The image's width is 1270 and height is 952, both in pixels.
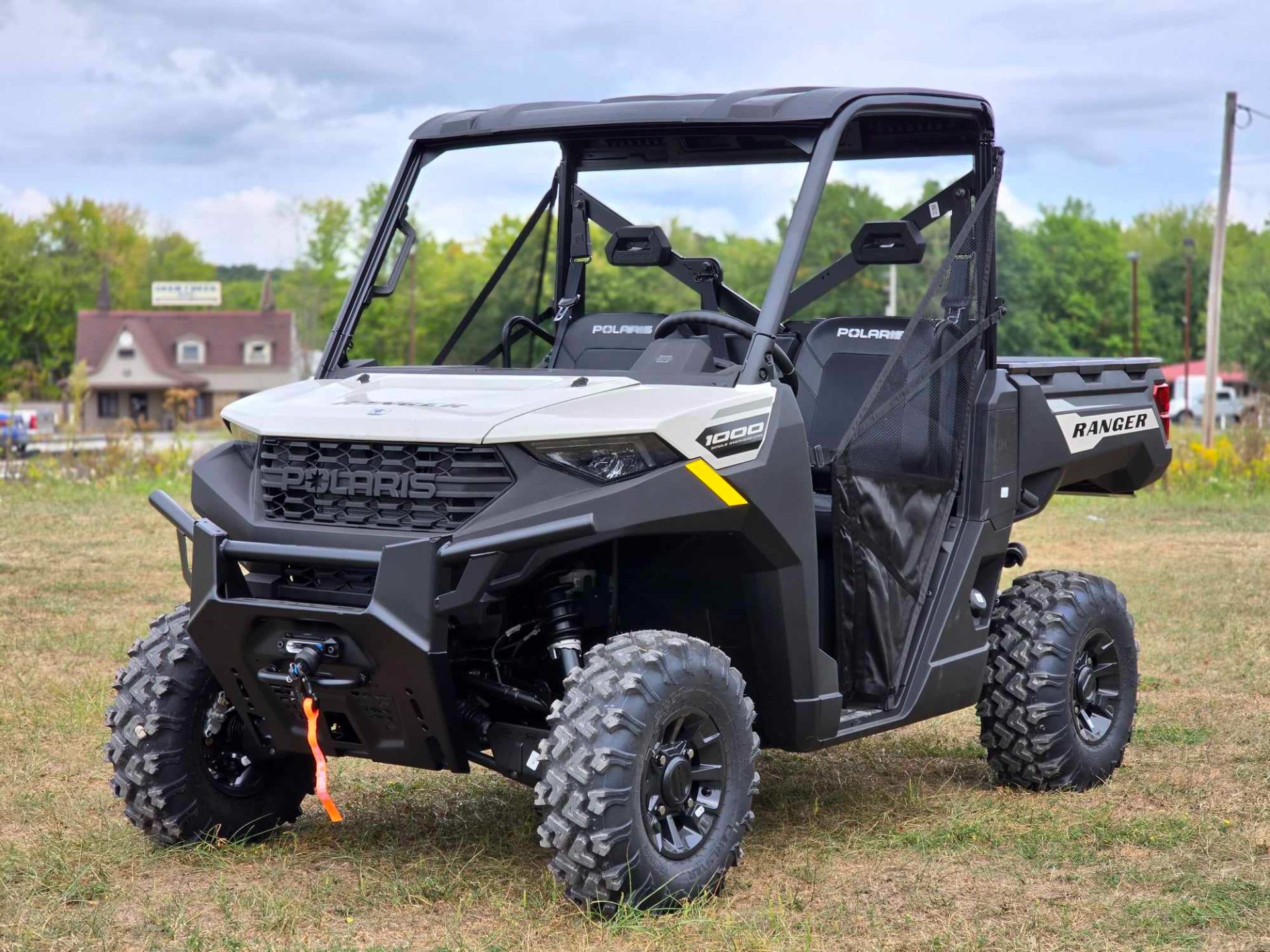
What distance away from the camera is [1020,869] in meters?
5.22

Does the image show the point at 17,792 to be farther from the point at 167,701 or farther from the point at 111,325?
the point at 111,325

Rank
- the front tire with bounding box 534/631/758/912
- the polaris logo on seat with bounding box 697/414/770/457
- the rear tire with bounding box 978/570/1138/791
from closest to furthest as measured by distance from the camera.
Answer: the front tire with bounding box 534/631/758/912 → the polaris logo on seat with bounding box 697/414/770/457 → the rear tire with bounding box 978/570/1138/791

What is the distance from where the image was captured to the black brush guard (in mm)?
4453

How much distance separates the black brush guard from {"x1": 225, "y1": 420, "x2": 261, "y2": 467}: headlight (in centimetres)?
27

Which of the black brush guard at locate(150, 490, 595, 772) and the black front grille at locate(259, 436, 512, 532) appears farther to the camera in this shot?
the black front grille at locate(259, 436, 512, 532)

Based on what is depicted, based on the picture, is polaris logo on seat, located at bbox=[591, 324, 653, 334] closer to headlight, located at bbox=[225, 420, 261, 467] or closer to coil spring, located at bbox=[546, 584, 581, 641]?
coil spring, located at bbox=[546, 584, 581, 641]

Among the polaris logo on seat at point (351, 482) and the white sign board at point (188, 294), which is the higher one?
the white sign board at point (188, 294)

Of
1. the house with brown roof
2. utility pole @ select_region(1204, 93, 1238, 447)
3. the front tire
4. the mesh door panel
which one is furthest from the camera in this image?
the house with brown roof

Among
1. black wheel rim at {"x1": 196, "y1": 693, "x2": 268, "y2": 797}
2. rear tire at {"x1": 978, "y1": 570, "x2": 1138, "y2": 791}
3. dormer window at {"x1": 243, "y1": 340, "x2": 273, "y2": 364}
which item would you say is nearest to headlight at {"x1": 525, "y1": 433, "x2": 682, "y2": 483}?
black wheel rim at {"x1": 196, "y1": 693, "x2": 268, "y2": 797}

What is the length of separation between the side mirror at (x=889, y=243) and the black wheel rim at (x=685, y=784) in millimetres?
1809

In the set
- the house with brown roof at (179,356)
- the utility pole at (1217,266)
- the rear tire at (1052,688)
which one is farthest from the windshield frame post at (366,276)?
the house with brown roof at (179,356)

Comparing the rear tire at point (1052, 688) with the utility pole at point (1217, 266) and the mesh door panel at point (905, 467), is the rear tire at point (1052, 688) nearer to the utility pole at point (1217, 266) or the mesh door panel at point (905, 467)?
the mesh door panel at point (905, 467)

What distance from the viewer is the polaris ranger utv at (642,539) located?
15.0ft

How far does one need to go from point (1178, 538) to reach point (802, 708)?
11.1 meters
